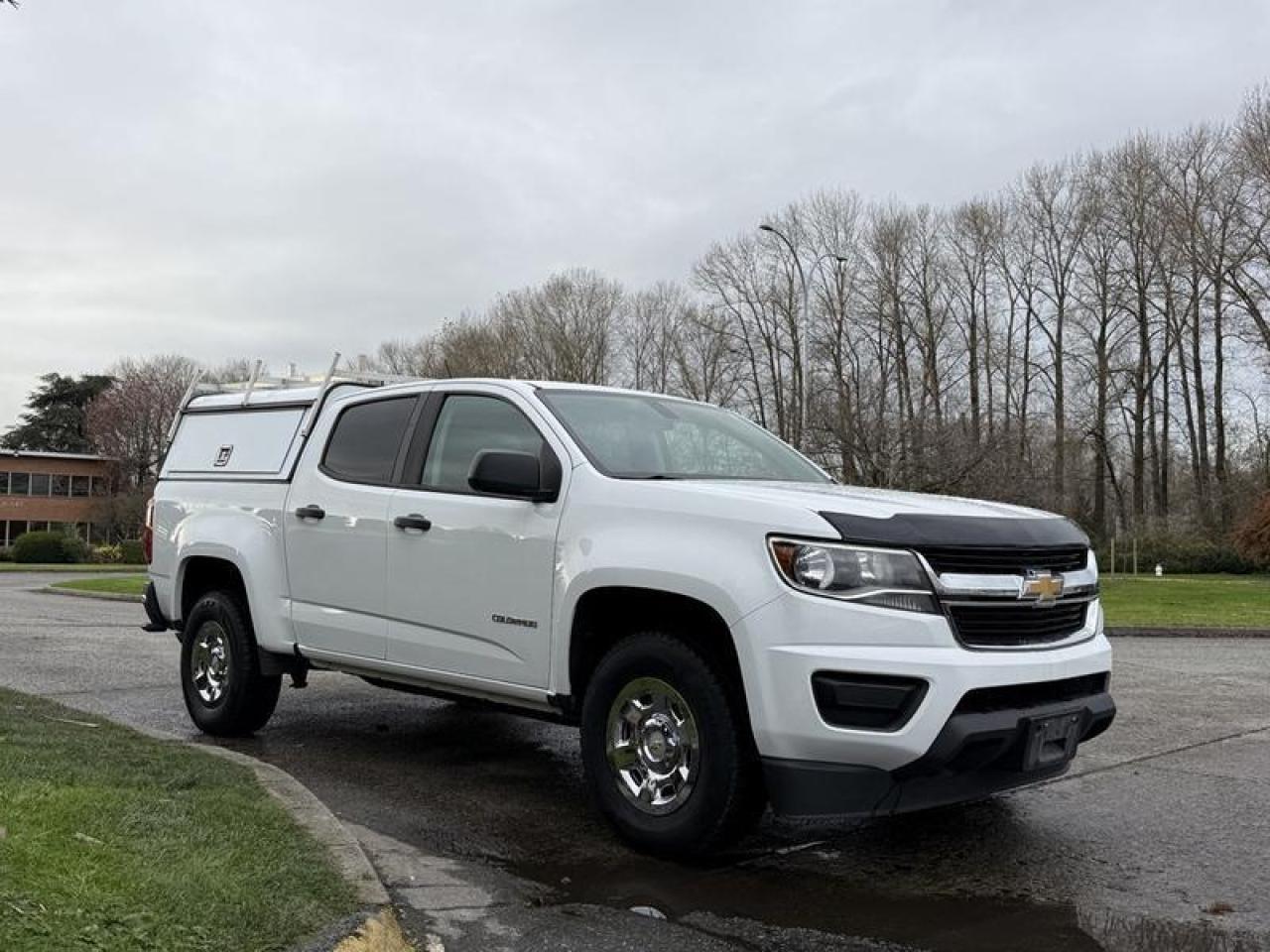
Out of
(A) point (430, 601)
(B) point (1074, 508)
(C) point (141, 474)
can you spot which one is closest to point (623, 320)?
(B) point (1074, 508)

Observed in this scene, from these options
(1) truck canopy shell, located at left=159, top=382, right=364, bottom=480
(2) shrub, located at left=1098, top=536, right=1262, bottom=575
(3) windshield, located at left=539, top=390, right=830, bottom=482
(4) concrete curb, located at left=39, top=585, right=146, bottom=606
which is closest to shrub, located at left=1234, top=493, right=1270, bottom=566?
(2) shrub, located at left=1098, top=536, right=1262, bottom=575

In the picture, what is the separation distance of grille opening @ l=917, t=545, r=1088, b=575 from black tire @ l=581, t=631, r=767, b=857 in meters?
0.93

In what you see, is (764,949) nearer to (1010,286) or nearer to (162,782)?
(162,782)

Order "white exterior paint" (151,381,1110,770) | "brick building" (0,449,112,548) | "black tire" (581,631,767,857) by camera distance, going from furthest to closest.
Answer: "brick building" (0,449,112,548) → "black tire" (581,631,767,857) → "white exterior paint" (151,381,1110,770)

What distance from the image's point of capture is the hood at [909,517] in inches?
173

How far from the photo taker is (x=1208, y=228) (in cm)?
4428

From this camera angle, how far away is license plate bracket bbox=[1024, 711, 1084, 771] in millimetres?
4449

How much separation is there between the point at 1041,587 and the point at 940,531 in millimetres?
568

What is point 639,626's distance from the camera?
5.09 m

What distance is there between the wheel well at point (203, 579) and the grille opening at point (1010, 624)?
4.68 metres

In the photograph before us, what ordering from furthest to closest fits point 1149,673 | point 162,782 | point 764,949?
point 1149,673 → point 162,782 → point 764,949

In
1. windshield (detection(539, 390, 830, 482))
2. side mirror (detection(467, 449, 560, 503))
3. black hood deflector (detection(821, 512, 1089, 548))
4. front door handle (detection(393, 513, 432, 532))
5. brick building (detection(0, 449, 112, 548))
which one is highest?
brick building (detection(0, 449, 112, 548))

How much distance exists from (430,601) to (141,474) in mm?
65419

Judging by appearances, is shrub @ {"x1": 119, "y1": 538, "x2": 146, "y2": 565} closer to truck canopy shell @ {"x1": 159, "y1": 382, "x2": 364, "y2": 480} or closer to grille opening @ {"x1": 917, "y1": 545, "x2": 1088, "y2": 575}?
truck canopy shell @ {"x1": 159, "y1": 382, "x2": 364, "y2": 480}
